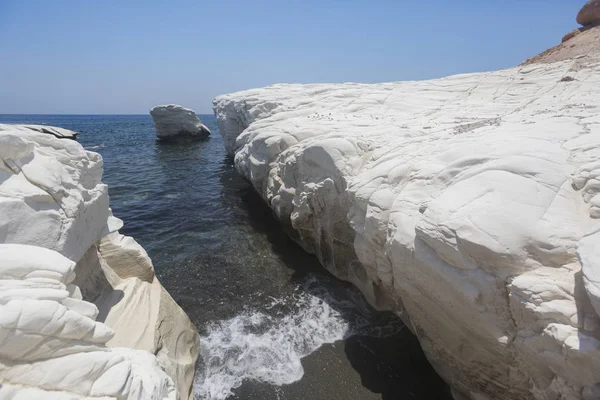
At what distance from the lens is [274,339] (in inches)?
279

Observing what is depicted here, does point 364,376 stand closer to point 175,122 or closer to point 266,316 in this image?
point 266,316

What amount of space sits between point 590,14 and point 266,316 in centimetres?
2543

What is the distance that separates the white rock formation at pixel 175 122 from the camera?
118 ft

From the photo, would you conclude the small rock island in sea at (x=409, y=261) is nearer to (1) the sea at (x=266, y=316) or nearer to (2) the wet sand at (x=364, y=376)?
(2) the wet sand at (x=364, y=376)

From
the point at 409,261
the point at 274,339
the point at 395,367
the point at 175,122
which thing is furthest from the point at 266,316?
the point at 175,122

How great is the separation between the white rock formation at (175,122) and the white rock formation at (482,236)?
106ft

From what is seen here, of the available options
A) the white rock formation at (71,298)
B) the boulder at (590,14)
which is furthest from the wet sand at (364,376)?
the boulder at (590,14)

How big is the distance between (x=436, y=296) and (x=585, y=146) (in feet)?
11.2

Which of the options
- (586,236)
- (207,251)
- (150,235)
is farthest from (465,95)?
(150,235)

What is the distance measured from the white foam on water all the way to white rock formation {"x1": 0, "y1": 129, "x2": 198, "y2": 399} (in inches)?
25.6

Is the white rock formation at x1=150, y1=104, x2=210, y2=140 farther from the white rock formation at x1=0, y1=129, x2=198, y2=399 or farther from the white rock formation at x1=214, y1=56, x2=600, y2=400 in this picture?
the white rock formation at x1=0, y1=129, x2=198, y2=399

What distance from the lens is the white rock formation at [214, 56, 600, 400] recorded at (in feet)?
11.4

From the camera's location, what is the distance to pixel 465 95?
43.8 feet

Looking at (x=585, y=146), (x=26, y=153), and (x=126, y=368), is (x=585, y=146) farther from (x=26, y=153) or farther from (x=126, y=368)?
(x=26, y=153)
